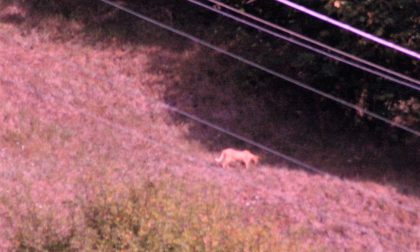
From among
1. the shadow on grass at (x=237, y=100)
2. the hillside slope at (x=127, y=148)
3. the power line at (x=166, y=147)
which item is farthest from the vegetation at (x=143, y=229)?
the shadow on grass at (x=237, y=100)

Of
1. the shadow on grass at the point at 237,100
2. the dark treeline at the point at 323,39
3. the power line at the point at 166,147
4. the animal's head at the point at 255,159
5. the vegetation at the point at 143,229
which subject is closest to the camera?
the vegetation at the point at 143,229

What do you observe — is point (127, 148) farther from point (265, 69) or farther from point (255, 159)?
point (265, 69)

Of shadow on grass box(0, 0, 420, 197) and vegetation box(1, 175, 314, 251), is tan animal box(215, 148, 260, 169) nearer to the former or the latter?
shadow on grass box(0, 0, 420, 197)

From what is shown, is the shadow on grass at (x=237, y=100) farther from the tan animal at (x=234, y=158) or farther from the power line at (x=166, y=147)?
the power line at (x=166, y=147)

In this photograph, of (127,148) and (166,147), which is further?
(166,147)

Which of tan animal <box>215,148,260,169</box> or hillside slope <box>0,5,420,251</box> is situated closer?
hillside slope <box>0,5,420,251</box>

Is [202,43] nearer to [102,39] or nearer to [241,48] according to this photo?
[241,48]

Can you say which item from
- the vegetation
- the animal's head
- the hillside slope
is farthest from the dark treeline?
the vegetation

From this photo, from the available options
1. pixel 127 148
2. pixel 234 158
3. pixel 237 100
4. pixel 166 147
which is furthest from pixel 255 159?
pixel 237 100
